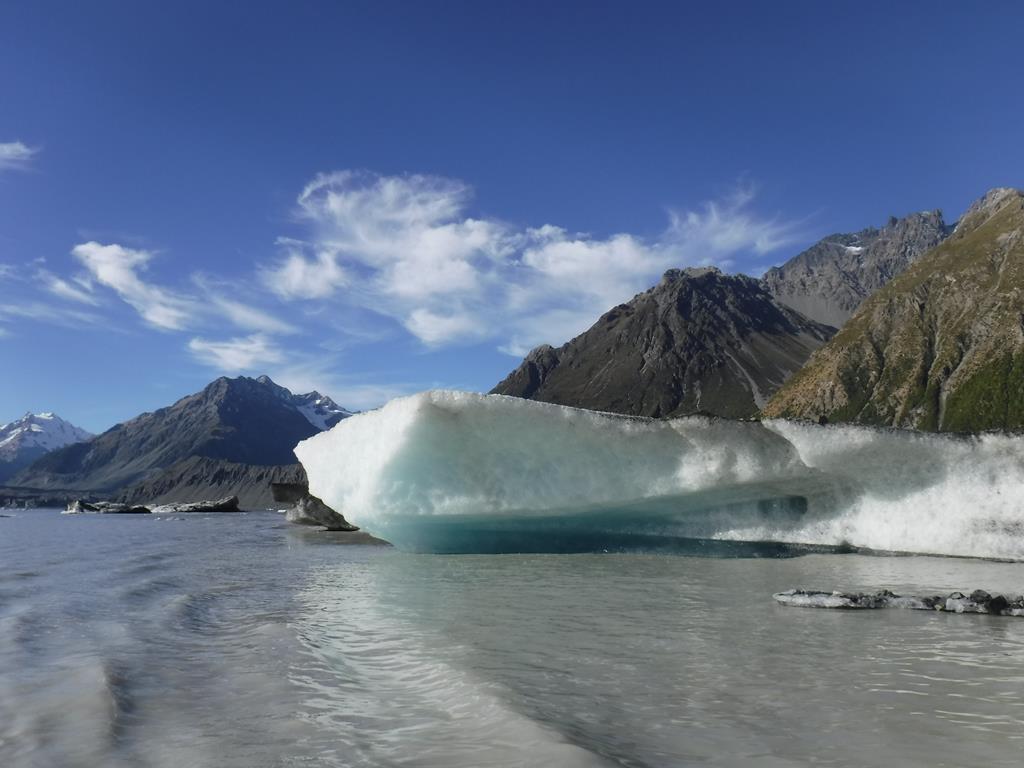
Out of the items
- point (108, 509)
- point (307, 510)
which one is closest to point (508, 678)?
point (307, 510)

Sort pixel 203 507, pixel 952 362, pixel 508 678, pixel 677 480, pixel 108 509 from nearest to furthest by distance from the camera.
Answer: pixel 508 678 → pixel 677 480 → pixel 203 507 → pixel 108 509 → pixel 952 362

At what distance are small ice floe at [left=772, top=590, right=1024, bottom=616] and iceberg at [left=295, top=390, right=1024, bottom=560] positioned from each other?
5.92 meters

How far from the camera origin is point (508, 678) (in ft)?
20.7

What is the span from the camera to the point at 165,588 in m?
13.7

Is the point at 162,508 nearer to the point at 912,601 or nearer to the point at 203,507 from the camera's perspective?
the point at 203,507

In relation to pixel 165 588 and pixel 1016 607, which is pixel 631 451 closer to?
pixel 1016 607

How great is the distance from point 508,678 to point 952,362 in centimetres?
20060

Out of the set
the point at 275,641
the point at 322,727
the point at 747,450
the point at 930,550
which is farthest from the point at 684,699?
the point at 930,550

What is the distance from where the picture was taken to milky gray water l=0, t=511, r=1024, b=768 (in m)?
4.54

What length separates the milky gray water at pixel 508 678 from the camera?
14.9 ft

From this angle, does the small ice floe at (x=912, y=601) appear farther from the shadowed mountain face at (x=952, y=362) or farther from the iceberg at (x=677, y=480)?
the shadowed mountain face at (x=952, y=362)

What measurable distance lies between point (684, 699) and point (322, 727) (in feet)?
9.11

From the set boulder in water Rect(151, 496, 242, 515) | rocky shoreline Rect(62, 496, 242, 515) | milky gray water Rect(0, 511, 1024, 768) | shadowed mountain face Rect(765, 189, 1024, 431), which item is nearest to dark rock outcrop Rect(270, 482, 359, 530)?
milky gray water Rect(0, 511, 1024, 768)

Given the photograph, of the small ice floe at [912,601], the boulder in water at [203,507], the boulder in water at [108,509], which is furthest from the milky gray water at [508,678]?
the boulder in water at [108,509]
